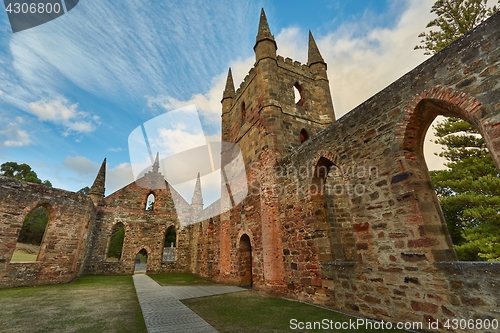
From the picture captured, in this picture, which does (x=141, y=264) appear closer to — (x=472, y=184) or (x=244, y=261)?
(x=244, y=261)

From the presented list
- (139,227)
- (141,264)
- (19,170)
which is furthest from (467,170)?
(19,170)

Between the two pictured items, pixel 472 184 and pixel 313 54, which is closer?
pixel 472 184

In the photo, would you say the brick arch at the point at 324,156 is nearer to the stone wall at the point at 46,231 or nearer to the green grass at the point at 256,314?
the green grass at the point at 256,314

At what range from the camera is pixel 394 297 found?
4.50 m

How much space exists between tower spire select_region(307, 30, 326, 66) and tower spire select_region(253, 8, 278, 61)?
3407mm

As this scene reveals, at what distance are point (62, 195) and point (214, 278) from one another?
952cm

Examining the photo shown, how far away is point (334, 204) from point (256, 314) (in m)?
5.35

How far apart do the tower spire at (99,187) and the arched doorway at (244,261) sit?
13.4m

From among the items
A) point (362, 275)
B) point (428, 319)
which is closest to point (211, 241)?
point (362, 275)

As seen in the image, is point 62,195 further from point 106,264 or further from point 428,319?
point 428,319

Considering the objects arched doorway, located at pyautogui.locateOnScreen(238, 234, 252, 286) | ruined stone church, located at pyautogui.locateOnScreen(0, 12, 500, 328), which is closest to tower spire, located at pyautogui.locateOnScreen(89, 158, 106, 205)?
ruined stone church, located at pyautogui.locateOnScreen(0, 12, 500, 328)

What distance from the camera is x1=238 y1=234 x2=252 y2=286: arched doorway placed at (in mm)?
11172

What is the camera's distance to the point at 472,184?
8.33m

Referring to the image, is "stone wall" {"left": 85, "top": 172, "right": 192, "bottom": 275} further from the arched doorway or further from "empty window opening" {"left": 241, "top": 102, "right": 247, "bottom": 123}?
"empty window opening" {"left": 241, "top": 102, "right": 247, "bottom": 123}
